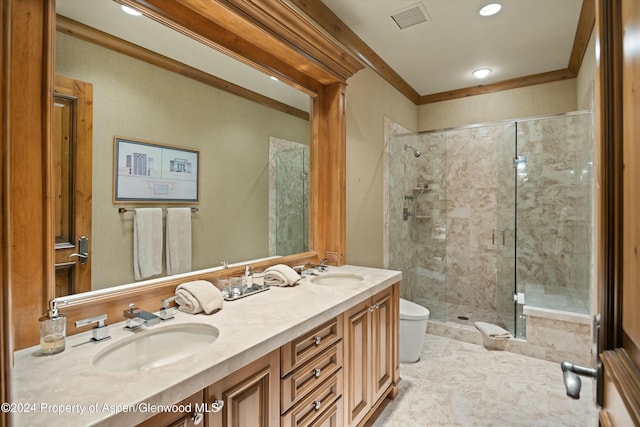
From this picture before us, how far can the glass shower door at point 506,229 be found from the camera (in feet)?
10.5

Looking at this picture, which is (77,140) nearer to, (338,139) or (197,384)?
(197,384)

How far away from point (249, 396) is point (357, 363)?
0.83 metres

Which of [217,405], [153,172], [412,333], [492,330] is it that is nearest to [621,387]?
[217,405]

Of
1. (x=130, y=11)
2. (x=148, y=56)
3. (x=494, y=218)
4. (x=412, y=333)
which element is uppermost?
(x=130, y=11)

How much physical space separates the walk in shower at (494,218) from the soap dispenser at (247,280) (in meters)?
1.76

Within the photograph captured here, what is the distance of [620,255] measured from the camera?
2.04 feet

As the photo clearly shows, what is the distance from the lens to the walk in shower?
9.50 ft

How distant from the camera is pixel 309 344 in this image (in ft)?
4.48

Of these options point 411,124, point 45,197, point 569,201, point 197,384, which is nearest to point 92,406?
point 197,384

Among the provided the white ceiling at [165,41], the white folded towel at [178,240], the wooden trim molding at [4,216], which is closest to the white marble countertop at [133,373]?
the wooden trim molding at [4,216]

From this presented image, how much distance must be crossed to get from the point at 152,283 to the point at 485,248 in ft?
11.0

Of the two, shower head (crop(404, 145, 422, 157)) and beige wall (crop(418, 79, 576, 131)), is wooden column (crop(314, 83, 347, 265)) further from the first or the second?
→ beige wall (crop(418, 79, 576, 131))

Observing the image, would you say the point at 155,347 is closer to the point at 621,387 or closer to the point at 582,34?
the point at 621,387

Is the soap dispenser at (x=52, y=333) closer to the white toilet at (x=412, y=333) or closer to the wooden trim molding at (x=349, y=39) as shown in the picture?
the wooden trim molding at (x=349, y=39)
